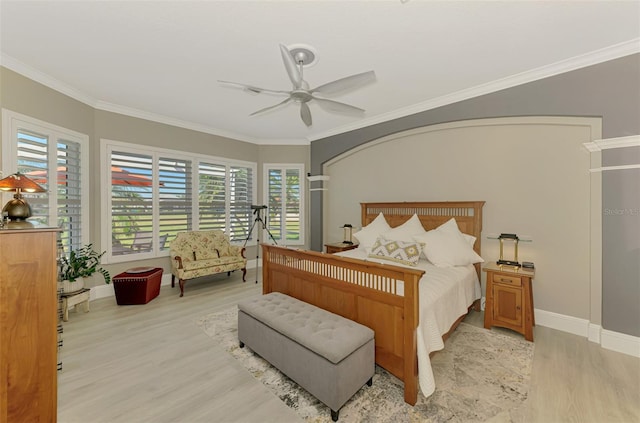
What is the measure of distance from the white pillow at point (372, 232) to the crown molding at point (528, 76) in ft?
5.68

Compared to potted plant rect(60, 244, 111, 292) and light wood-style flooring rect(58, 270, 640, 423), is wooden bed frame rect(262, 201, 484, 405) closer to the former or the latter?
light wood-style flooring rect(58, 270, 640, 423)

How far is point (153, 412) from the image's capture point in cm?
176

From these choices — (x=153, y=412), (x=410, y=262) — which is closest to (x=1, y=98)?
(x=153, y=412)

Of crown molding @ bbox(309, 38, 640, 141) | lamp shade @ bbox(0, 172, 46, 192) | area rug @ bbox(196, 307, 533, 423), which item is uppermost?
crown molding @ bbox(309, 38, 640, 141)

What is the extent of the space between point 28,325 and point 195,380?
118cm

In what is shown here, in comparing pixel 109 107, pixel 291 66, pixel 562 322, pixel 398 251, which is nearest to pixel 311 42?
pixel 291 66

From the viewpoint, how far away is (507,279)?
282 centimetres

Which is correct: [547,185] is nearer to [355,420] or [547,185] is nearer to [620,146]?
[620,146]

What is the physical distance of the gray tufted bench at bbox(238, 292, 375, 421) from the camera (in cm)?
171

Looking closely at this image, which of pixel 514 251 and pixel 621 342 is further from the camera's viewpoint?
pixel 514 251

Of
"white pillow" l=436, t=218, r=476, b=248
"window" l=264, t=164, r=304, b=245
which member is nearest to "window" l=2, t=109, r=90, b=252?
"window" l=264, t=164, r=304, b=245

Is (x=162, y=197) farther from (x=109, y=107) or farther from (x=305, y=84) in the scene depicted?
(x=305, y=84)

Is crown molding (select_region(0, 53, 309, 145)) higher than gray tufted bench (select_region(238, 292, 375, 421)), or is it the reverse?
crown molding (select_region(0, 53, 309, 145))

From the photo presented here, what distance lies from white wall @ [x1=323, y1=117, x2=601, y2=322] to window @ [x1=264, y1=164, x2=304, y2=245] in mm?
2368
